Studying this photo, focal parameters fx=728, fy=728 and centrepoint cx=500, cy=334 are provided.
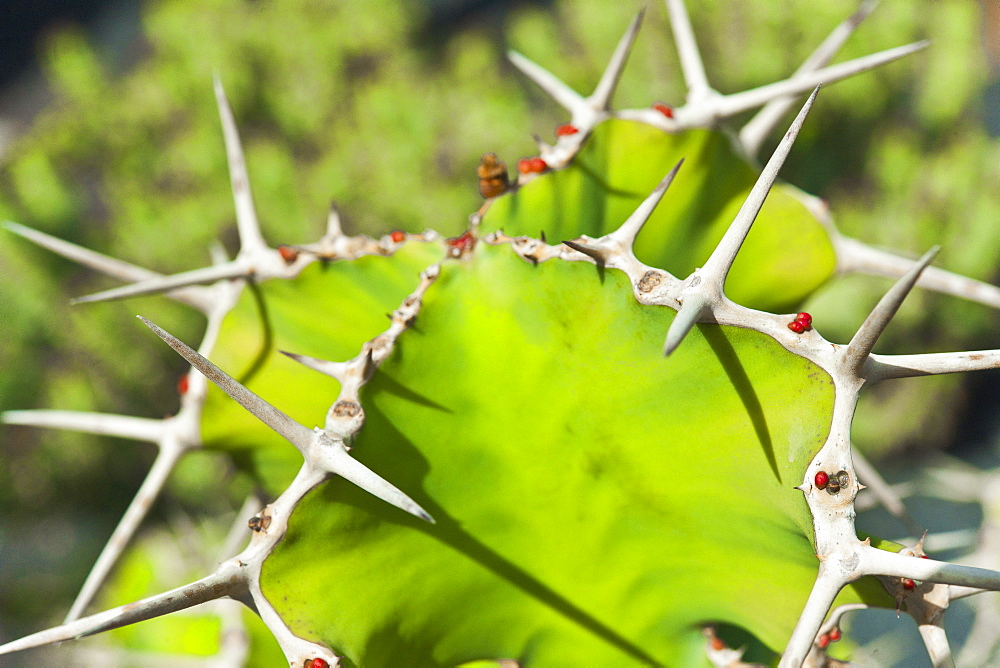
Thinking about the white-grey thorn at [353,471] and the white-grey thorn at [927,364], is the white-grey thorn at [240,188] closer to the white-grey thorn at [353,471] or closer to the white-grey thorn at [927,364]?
the white-grey thorn at [353,471]

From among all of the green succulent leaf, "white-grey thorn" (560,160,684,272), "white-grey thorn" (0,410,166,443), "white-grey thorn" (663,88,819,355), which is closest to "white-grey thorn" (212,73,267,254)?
"white-grey thorn" (0,410,166,443)

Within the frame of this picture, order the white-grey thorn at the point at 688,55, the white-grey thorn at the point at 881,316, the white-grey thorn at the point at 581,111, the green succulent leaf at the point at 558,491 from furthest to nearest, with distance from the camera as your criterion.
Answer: the white-grey thorn at the point at 688,55 → the white-grey thorn at the point at 581,111 → the green succulent leaf at the point at 558,491 → the white-grey thorn at the point at 881,316

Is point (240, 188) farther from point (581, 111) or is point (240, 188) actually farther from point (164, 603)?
point (164, 603)

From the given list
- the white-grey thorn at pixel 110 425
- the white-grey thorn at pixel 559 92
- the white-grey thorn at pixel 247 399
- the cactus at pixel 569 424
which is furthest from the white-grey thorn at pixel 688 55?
the white-grey thorn at pixel 110 425

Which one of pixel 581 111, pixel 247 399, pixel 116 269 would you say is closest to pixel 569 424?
pixel 247 399

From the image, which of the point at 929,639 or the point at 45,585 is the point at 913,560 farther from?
the point at 45,585

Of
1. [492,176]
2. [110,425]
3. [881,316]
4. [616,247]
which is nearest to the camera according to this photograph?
[881,316]

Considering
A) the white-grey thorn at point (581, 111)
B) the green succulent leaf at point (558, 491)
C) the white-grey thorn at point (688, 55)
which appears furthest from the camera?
the white-grey thorn at point (688, 55)
